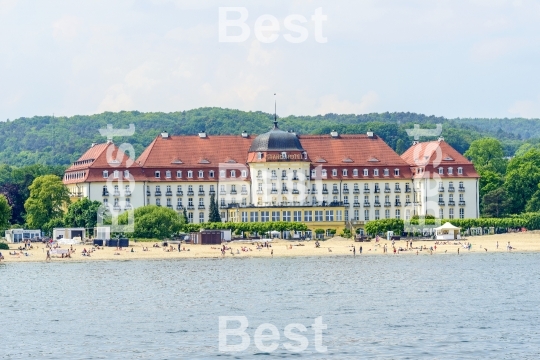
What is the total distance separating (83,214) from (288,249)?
2379 centimetres

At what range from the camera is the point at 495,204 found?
155 metres

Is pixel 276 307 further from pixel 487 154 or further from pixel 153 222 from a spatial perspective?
pixel 487 154

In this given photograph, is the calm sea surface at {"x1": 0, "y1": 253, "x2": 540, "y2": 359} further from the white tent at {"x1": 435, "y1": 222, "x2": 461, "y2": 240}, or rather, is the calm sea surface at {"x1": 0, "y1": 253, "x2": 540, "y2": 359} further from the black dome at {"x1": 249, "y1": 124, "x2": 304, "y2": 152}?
the black dome at {"x1": 249, "y1": 124, "x2": 304, "y2": 152}

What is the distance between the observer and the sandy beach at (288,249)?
11444 centimetres

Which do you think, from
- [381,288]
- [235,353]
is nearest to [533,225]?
[381,288]

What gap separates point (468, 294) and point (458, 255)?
39621 millimetres

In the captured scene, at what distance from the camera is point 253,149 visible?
149750mm

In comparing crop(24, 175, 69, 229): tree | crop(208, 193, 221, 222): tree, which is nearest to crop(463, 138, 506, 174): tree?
crop(208, 193, 221, 222): tree

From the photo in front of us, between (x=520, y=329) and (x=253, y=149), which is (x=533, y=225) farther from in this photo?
(x=520, y=329)

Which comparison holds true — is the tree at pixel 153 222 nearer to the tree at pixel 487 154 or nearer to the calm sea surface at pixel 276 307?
the calm sea surface at pixel 276 307

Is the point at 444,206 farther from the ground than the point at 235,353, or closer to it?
farther from the ground

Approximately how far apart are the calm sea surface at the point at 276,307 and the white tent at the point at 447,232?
22899 millimetres

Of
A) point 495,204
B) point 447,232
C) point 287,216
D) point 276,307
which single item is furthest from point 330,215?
point 276,307

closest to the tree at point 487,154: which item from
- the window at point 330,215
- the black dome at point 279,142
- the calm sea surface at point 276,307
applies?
the black dome at point 279,142
